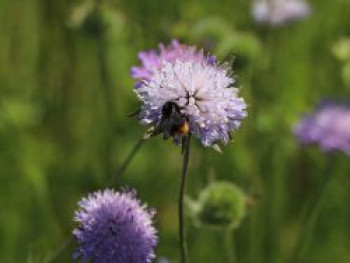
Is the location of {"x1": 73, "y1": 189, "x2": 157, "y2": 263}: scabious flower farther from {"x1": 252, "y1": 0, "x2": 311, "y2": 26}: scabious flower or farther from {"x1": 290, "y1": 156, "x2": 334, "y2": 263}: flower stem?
{"x1": 252, "y1": 0, "x2": 311, "y2": 26}: scabious flower

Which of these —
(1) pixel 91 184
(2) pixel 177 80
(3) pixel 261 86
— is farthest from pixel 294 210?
(2) pixel 177 80

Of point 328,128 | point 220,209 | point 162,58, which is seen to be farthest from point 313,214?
point 162,58

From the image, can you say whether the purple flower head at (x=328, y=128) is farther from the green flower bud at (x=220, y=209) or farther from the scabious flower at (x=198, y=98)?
the scabious flower at (x=198, y=98)

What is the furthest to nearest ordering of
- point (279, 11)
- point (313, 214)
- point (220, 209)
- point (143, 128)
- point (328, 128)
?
point (279, 11)
point (143, 128)
point (328, 128)
point (313, 214)
point (220, 209)

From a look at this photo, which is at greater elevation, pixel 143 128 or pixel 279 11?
pixel 279 11

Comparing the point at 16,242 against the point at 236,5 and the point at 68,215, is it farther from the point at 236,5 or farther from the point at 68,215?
the point at 236,5

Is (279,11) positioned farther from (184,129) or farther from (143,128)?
(184,129)

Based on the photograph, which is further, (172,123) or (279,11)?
(279,11)
